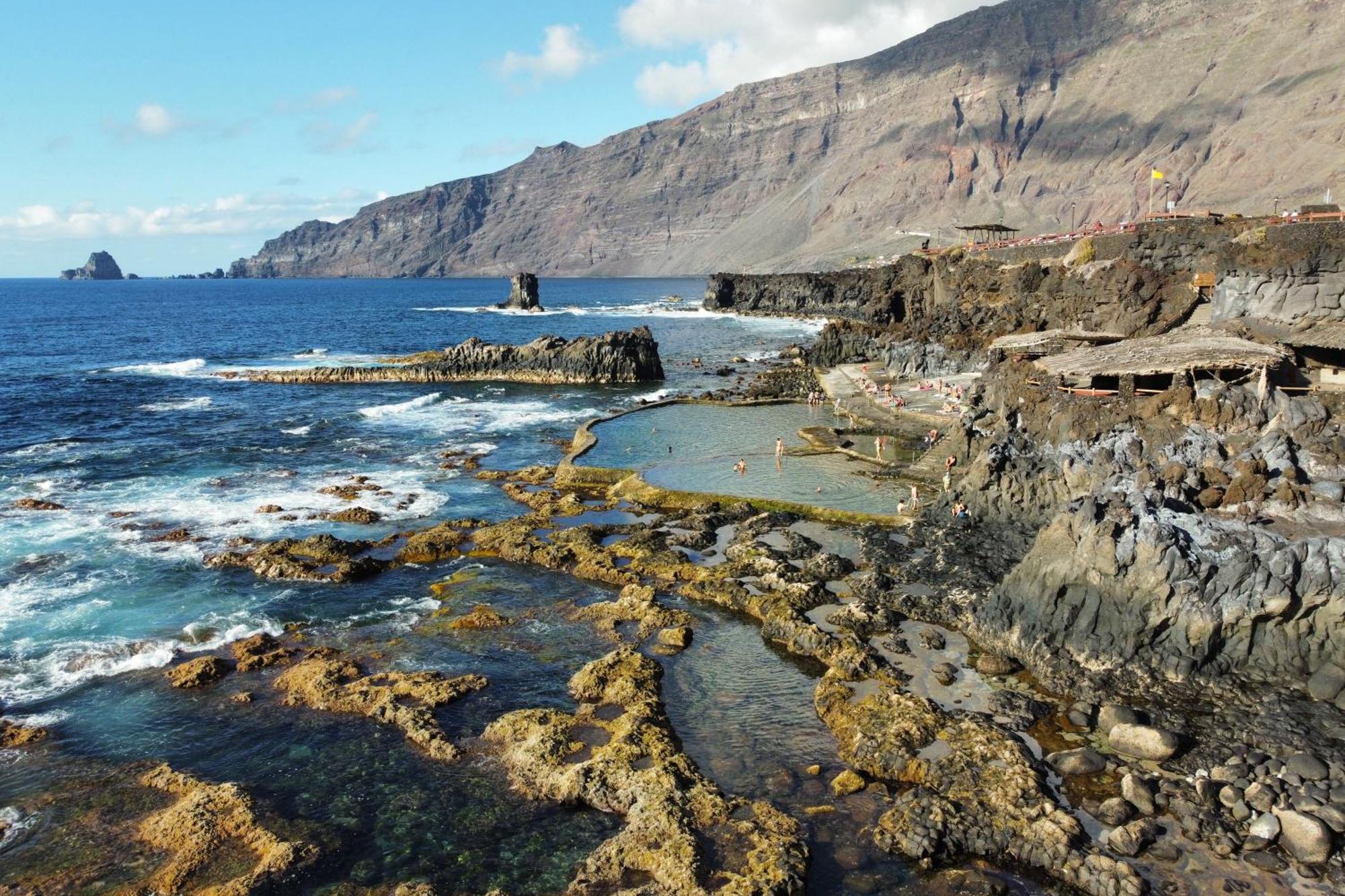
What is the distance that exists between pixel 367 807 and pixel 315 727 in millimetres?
3906

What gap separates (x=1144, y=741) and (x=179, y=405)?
224 ft

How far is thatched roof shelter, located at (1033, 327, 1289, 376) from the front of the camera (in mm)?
27766

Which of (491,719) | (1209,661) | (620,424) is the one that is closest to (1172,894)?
(1209,661)

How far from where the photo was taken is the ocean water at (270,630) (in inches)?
645

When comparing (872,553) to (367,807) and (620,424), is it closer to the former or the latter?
(367,807)

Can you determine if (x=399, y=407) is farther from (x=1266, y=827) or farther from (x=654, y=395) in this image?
(x=1266, y=827)

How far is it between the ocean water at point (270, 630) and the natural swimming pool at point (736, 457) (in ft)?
18.2

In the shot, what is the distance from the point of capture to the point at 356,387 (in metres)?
74.7

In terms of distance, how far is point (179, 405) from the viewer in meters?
64.5

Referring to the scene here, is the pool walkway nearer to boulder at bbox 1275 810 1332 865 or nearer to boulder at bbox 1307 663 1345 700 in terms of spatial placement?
boulder at bbox 1307 663 1345 700

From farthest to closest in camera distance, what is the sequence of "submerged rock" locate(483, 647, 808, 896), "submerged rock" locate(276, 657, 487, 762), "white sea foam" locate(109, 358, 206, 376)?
1. "white sea foam" locate(109, 358, 206, 376)
2. "submerged rock" locate(276, 657, 487, 762)
3. "submerged rock" locate(483, 647, 808, 896)

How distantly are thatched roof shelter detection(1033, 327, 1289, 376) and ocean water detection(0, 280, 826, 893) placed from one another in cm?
1761

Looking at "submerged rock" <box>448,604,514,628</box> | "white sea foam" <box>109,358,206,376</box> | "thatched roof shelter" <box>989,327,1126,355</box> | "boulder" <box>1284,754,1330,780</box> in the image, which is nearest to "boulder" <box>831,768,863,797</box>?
"boulder" <box>1284,754,1330,780</box>

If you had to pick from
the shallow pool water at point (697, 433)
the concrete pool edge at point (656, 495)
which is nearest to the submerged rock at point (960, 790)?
the concrete pool edge at point (656, 495)
